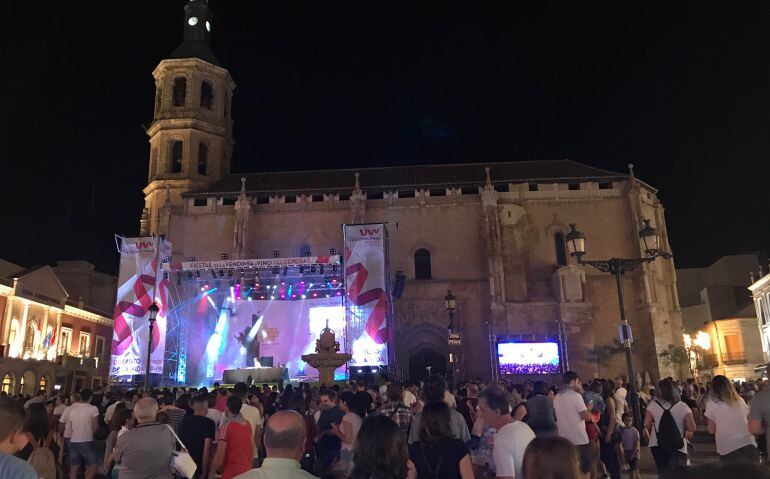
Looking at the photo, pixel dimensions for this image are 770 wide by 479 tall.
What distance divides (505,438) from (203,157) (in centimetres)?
3586

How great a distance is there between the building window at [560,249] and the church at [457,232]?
0.28ft

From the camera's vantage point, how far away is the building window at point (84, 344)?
37.2m

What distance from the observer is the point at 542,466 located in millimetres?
2137

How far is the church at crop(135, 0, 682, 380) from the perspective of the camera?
30047 millimetres

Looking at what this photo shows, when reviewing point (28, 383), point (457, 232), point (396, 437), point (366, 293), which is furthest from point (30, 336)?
point (396, 437)

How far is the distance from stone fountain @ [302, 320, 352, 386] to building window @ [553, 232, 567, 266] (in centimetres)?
1923

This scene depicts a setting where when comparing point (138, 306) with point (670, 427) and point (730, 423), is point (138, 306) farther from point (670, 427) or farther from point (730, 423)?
point (730, 423)

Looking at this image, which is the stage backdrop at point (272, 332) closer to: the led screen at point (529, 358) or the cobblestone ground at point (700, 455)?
the led screen at point (529, 358)

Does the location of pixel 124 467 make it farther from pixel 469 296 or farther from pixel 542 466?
pixel 469 296

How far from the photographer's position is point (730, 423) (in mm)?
5398

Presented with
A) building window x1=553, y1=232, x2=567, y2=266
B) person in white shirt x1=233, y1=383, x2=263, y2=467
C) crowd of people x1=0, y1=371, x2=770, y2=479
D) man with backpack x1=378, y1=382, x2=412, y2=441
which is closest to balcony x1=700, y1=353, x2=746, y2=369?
building window x1=553, y1=232, x2=567, y2=266

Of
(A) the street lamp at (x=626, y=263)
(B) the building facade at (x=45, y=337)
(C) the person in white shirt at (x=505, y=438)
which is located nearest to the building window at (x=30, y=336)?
(B) the building facade at (x=45, y=337)

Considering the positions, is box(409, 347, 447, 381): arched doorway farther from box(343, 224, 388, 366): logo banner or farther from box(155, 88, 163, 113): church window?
box(155, 88, 163, 113): church window

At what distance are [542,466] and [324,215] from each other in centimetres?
3159
